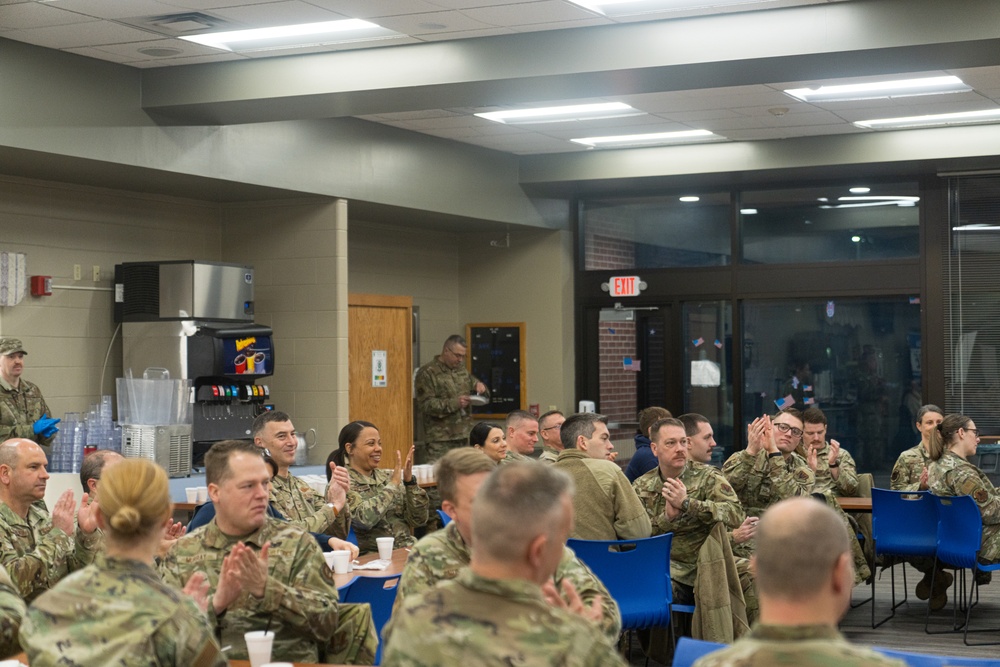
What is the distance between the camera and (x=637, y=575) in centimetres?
559

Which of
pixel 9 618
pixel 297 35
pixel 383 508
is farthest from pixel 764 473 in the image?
pixel 9 618

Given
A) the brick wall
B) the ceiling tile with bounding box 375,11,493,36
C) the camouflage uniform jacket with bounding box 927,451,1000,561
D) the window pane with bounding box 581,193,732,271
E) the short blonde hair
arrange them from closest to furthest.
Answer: the short blonde hair < the ceiling tile with bounding box 375,11,493,36 < the camouflage uniform jacket with bounding box 927,451,1000,561 < the window pane with bounding box 581,193,732,271 < the brick wall

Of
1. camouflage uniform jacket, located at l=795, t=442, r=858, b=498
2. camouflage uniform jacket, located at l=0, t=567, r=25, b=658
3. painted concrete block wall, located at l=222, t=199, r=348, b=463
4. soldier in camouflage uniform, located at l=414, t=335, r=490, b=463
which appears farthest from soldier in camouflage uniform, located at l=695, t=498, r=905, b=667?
soldier in camouflage uniform, located at l=414, t=335, r=490, b=463

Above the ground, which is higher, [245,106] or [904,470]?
[245,106]

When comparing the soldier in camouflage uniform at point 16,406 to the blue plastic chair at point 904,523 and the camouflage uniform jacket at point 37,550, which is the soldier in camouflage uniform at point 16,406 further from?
the blue plastic chair at point 904,523

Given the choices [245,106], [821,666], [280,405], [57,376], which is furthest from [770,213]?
[821,666]

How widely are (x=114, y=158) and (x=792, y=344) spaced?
702 cm

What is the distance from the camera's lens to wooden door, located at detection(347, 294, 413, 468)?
37.1 feet

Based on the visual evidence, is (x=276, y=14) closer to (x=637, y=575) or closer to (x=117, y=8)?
(x=117, y=8)

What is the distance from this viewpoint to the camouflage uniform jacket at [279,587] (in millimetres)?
3748

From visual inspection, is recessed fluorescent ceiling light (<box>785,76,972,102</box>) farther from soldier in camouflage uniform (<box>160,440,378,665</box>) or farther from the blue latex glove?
soldier in camouflage uniform (<box>160,440,378,665</box>)

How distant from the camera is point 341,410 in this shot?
9.88m

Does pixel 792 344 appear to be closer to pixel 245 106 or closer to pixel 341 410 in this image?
pixel 341 410

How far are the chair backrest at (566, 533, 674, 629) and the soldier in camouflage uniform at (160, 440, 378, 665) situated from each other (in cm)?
175
